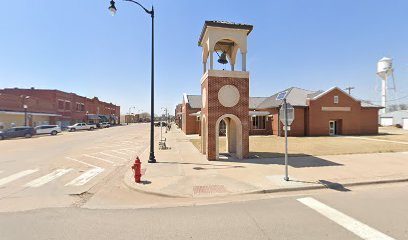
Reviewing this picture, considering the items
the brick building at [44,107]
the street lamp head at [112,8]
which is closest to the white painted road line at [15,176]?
the street lamp head at [112,8]

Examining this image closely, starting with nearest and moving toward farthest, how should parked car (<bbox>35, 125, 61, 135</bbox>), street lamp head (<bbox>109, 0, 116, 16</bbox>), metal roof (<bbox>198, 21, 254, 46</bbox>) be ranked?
street lamp head (<bbox>109, 0, 116, 16</bbox>)
metal roof (<bbox>198, 21, 254, 46</bbox>)
parked car (<bbox>35, 125, 61, 135</bbox>)

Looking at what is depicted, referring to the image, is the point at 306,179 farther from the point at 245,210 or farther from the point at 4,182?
the point at 4,182

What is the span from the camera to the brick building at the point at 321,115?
94.3ft

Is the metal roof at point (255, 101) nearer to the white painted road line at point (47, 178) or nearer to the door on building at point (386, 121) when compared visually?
the white painted road line at point (47, 178)

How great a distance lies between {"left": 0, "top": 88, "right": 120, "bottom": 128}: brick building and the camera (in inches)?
1457

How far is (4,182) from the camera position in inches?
342

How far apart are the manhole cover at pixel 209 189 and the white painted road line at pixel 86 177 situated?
443 centimetres

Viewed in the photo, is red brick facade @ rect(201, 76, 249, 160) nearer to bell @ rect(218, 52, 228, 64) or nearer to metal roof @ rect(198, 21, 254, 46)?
bell @ rect(218, 52, 228, 64)

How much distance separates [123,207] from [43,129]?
3726 centimetres

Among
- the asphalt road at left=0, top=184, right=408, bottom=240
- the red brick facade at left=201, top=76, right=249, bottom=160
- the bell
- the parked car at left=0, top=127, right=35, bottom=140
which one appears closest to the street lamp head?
the red brick facade at left=201, top=76, right=249, bottom=160

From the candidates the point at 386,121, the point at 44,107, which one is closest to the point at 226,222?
the point at 44,107

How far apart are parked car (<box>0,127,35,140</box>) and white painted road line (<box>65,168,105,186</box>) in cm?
2742

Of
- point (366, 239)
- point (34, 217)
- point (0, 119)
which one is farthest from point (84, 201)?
point (0, 119)

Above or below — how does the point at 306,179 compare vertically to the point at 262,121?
below
